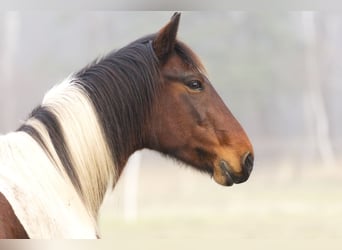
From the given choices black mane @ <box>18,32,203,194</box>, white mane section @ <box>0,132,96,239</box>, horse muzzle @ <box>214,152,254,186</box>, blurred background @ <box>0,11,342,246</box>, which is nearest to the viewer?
white mane section @ <box>0,132,96,239</box>

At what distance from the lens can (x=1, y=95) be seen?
2.47m

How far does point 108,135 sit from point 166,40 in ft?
1.14

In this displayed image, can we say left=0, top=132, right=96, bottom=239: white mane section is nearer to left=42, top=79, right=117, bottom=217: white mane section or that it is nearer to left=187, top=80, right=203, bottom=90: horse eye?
left=42, top=79, right=117, bottom=217: white mane section

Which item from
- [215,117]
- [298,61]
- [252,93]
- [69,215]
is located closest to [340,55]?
[298,61]

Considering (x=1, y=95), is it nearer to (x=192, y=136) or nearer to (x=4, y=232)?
(x=192, y=136)

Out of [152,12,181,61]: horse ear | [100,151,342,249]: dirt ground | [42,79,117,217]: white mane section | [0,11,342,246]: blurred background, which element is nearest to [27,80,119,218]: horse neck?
[42,79,117,217]: white mane section

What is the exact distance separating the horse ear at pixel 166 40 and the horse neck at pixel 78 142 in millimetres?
278

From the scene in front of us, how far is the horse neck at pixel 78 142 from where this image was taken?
1556 mm

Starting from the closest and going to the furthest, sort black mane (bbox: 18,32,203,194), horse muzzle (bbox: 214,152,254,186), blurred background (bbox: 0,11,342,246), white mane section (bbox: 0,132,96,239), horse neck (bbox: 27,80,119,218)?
1. white mane section (bbox: 0,132,96,239)
2. horse neck (bbox: 27,80,119,218)
3. black mane (bbox: 18,32,203,194)
4. horse muzzle (bbox: 214,152,254,186)
5. blurred background (bbox: 0,11,342,246)

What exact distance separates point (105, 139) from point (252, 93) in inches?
50.3

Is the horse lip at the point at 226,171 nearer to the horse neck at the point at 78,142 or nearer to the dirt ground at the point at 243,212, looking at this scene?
the horse neck at the point at 78,142

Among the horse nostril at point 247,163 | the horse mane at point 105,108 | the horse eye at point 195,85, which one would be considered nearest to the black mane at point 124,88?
the horse mane at point 105,108

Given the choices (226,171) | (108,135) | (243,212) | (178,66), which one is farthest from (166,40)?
(243,212)

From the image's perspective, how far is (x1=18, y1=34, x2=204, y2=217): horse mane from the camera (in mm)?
1566
